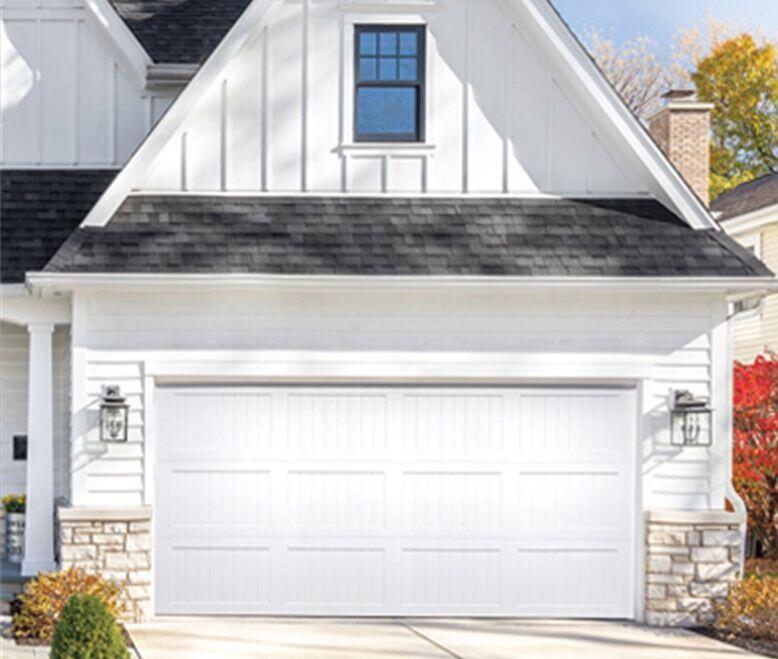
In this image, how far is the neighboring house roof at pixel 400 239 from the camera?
1249cm

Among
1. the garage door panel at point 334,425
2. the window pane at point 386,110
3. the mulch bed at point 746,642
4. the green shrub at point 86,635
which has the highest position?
the window pane at point 386,110

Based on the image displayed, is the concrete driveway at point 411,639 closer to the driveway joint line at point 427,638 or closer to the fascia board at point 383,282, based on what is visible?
the driveway joint line at point 427,638

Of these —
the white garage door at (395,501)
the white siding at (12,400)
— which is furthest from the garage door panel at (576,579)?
the white siding at (12,400)

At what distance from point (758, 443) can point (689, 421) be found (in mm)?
5046

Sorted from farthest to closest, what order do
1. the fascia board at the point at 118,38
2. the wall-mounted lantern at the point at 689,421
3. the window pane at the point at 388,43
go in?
the fascia board at the point at 118,38 → the window pane at the point at 388,43 → the wall-mounted lantern at the point at 689,421

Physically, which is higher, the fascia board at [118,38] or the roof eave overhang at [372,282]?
the fascia board at [118,38]

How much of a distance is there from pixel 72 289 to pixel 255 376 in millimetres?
1759

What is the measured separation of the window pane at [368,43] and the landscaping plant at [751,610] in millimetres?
5897

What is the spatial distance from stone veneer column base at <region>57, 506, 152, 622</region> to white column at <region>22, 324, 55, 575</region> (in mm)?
1210

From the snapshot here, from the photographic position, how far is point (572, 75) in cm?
1315

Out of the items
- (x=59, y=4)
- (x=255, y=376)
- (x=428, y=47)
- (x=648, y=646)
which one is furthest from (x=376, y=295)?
(x=59, y=4)

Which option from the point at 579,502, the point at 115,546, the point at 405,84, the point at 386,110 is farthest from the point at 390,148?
the point at 115,546

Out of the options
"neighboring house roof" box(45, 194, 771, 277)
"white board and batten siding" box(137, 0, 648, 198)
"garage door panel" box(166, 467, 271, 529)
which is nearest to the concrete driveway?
"garage door panel" box(166, 467, 271, 529)

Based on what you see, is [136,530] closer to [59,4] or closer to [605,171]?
[605,171]
